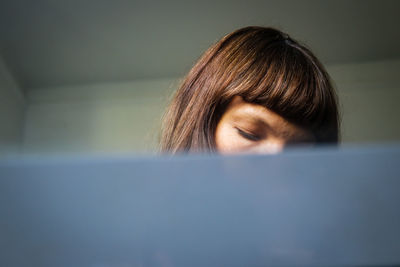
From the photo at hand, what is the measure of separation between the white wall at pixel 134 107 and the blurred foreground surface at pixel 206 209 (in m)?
0.24

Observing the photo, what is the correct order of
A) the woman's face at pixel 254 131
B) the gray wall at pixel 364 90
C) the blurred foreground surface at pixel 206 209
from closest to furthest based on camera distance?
the blurred foreground surface at pixel 206 209
the woman's face at pixel 254 131
the gray wall at pixel 364 90

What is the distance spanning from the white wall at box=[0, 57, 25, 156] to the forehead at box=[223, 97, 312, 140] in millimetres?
183

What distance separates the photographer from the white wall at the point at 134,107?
47cm

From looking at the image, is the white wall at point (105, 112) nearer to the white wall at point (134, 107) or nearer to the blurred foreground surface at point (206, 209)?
the white wall at point (134, 107)

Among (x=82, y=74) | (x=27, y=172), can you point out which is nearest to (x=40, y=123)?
(x=82, y=74)

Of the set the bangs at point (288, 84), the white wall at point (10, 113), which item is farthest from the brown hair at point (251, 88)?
the white wall at point (10, 113)

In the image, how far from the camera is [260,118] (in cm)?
39

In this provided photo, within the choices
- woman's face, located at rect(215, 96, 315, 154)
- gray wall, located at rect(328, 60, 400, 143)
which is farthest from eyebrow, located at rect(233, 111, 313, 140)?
gray wall, located at rect(328, 60, 400, 143)

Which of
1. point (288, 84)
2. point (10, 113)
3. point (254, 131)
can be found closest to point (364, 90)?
point (288, 84)

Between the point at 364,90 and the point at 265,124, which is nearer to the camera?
the point at 265,124

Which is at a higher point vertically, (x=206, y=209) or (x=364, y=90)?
(x=364, y=90)

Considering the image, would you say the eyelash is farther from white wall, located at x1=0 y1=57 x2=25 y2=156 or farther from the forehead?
white wall, located at x1=0 y1=57 x2=25 y2=156

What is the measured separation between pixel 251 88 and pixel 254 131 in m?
0.09

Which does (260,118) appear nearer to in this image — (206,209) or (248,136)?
(248,136)
